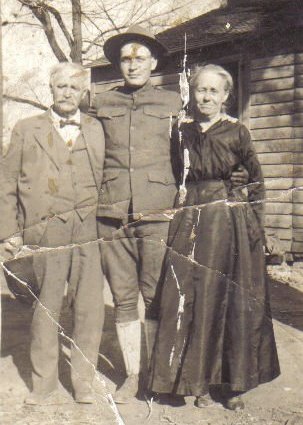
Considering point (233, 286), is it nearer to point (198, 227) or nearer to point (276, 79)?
point (198, 227)

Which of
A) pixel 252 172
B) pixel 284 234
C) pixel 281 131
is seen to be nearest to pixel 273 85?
pixel 281 131

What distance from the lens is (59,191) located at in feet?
7.88

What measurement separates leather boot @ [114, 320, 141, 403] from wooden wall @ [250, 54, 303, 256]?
2.43m

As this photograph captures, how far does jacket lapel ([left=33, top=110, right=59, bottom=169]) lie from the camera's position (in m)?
2.41

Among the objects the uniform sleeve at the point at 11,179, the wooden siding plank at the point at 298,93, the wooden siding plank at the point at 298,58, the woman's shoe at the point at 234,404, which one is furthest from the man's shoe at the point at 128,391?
the wooden siding plank at the point at 298,58

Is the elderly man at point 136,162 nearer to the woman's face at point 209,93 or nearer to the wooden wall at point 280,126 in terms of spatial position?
the woman's face at point 209,93

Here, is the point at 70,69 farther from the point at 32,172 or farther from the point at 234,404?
the point at 234,404

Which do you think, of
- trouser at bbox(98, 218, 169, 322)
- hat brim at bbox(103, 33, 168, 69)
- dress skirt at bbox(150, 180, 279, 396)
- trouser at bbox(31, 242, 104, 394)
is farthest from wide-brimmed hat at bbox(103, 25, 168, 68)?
trouser at bbox(31, 242, 104, 394)

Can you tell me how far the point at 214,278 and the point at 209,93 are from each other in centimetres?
85

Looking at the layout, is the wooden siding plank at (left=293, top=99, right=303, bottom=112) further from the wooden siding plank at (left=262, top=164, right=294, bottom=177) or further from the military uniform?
the military uniform

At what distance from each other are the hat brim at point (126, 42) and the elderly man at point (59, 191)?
217 mm

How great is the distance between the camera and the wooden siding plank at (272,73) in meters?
5.09

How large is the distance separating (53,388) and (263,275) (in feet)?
3.90

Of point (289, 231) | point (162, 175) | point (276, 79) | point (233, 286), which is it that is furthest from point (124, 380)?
point (276, 79)
